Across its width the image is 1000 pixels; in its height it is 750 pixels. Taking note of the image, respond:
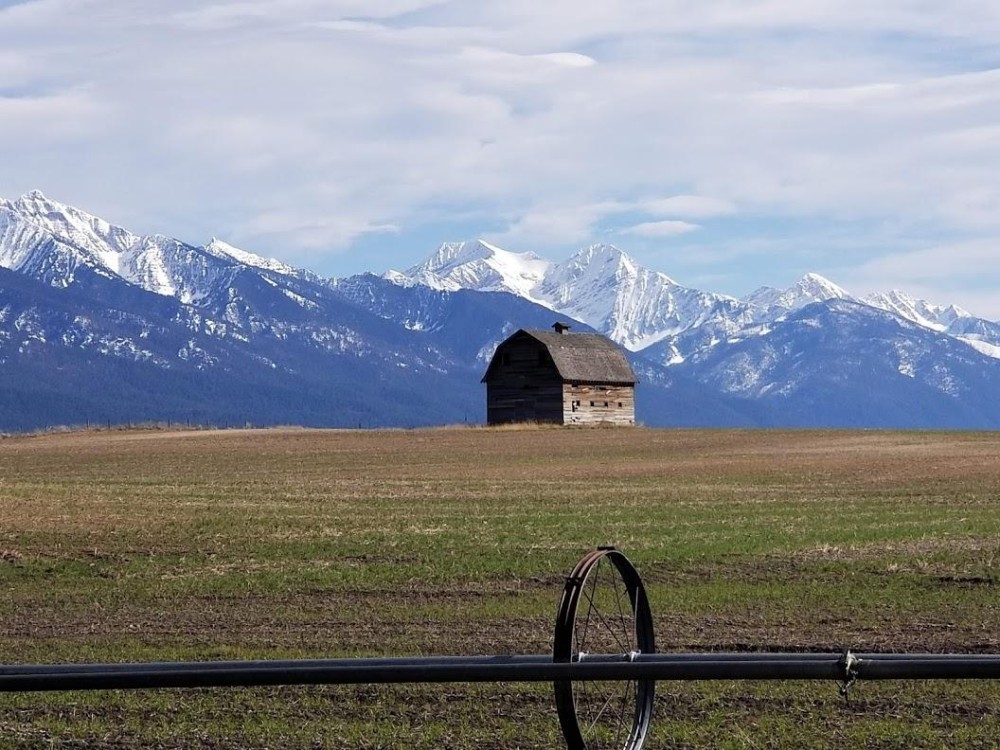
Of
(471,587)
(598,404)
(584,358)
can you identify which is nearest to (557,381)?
(584,358)

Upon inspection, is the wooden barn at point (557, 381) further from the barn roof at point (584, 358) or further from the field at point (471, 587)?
the field at point (471, 587)

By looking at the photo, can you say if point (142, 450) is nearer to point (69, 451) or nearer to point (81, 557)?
point (69, 451)

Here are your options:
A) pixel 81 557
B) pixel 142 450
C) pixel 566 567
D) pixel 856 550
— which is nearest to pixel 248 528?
pixel 81 557

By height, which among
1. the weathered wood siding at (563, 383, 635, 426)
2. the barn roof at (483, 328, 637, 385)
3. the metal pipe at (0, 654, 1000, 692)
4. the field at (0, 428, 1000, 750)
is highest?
the barn roof at (483, 328, 637, 385)

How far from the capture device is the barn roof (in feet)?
319

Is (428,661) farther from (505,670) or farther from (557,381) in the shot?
(557,381)

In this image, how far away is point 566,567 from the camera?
923 inches

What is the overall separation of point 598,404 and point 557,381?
16.0ft

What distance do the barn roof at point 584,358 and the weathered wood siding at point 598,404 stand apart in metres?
0.55

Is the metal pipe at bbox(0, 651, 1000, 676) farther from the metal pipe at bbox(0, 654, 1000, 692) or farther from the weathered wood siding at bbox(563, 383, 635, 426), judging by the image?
the weathered wood siding at bbox(563, 383, 635, 426)

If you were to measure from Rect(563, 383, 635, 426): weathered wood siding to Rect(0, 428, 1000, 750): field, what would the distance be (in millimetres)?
45829

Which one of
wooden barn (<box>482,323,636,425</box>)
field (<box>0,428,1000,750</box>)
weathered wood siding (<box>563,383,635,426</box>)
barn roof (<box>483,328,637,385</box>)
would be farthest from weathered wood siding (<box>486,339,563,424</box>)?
field (<box>0,428,1000,750</box>)

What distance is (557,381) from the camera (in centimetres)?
9606

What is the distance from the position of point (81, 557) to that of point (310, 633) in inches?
378
